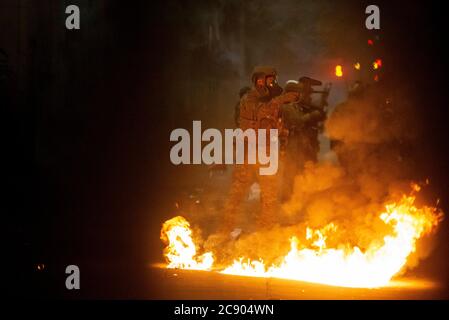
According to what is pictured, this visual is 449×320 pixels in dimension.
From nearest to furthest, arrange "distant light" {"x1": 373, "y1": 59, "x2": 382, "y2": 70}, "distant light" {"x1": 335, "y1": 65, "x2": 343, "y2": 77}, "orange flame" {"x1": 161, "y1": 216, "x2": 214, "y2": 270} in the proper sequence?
"orange flame" {"x1": 161, "y1": 216, "x2": 214, "y2": 270}, "distant light" {"x1": 373, "y1": 59, "x2": 382, "y2": 70}, "distant light" {"x1": 335, "y1": 65, "x2": 343, "y2": 77}

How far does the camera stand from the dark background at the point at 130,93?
13727 mm

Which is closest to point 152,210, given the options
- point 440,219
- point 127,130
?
point 127,130

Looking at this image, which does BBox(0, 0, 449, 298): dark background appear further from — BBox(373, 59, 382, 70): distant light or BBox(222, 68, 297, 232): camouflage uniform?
BBox(222, 68, 297, 232): camouflage uniform

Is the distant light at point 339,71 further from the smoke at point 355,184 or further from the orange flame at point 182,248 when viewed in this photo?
the orange flame at point 182,248

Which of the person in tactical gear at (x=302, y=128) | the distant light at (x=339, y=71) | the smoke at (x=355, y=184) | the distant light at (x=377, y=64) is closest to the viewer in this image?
the smoke at (x=355, y=184)

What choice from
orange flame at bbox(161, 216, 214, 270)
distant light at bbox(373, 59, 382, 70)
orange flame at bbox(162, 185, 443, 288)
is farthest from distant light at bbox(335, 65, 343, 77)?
orange flame at bbox(161, 216, 214, 270)

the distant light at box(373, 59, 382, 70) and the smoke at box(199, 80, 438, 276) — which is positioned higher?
the distant light at box(373, 59, 382, 70)

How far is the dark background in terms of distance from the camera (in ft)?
45.0

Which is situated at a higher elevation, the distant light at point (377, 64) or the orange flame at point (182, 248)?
the distant light at point (377, 64)

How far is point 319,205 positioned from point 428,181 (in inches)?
92.5

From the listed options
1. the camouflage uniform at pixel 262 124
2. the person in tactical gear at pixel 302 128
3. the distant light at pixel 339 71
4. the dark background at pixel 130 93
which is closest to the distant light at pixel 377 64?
the dark background at pixel 130 93

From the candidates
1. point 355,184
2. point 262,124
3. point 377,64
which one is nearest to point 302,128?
point 377,64
